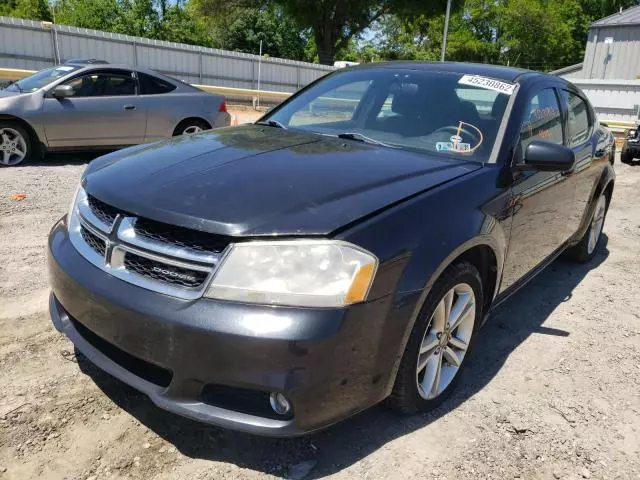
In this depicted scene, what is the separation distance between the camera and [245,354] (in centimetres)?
193

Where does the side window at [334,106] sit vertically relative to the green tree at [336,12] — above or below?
below

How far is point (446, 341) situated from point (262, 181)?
3.81 feet

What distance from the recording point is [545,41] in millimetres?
54281

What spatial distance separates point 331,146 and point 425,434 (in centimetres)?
151

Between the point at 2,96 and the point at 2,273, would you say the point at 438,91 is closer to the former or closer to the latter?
the point at 2,273

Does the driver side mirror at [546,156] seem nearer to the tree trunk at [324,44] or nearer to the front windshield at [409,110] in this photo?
the front windshield at [409,110]

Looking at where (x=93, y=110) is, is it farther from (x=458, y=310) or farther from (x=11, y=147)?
(x=458, y=310)

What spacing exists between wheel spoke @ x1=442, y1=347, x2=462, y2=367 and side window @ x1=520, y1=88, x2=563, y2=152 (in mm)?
1199

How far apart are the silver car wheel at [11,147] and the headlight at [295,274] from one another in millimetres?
6710

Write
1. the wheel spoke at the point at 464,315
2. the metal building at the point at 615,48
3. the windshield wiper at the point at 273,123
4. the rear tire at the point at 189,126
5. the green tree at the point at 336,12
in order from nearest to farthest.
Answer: the wheel spoke at the point at 464,315 < the windshield wiper at the point at 273,123 < the rear tire at the point at 189,126 < the metal building at the point at 615,48 < the green tree at the point at 336,12

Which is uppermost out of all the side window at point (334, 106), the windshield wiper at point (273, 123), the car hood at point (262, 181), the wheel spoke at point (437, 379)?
the side window at point (334, 106)

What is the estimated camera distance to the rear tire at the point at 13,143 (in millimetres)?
7371

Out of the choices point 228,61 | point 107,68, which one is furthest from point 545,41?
point 107,68

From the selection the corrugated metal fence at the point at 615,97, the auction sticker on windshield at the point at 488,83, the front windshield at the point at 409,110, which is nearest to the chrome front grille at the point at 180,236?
the front windshield at the point at 409,110
